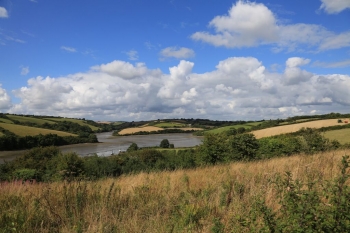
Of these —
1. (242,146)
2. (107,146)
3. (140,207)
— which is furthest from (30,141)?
(140,207)

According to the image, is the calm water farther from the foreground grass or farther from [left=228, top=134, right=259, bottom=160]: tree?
the foreground grass

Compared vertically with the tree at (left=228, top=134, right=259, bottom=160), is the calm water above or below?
below

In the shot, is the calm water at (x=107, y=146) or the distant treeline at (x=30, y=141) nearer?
the calm water at (x=107, y=146)

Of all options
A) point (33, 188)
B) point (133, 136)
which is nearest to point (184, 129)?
point (133, 136)

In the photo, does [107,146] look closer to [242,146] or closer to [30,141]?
[30,141]

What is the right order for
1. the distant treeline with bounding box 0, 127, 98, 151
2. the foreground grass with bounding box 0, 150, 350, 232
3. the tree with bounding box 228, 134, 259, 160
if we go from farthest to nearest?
the distant treeline with bounding box 0, 127, 98, 151, the tree with bounding box 228, 134, 259, 160, the foreground grass with bounding box 0, 150, 350, 232

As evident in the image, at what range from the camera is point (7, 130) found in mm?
71375

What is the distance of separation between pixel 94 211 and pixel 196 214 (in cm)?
170

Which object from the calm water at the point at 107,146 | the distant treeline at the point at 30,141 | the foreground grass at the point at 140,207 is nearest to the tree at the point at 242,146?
the foreground grass at the point at 140,207

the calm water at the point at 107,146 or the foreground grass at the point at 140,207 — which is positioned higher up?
the foreground grass at the point at 140,207

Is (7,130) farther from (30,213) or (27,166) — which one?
(30,213)

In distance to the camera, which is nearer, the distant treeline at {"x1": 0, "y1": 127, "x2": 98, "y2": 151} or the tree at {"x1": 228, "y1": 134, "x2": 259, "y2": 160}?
the tree at {"x1": 228, "y1": 134, "x2": 259, "y2": 160}

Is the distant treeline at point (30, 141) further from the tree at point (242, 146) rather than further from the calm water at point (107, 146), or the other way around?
the tree at point (242, 146)

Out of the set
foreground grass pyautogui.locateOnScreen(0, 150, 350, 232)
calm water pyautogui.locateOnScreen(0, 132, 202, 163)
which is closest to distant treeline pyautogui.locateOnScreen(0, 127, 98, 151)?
calm water pyautogui.locateOnScreen(0, 132, 202, 163)
